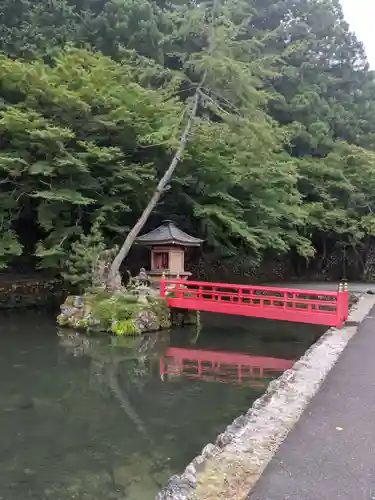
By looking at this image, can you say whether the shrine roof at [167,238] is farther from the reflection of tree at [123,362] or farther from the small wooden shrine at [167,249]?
the reflection of tree at [123,362]

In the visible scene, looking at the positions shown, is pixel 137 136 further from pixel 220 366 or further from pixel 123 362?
pixel 220 366

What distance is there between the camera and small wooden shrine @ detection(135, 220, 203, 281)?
14.5 metres

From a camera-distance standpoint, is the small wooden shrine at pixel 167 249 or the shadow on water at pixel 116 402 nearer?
the shadow on water at pixel 116 402

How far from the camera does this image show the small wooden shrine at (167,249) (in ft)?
47.5

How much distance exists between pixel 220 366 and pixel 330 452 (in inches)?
219

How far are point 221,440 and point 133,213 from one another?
1416 centimetres

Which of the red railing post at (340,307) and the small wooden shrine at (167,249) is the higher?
the small wooden shrine at (167,249)

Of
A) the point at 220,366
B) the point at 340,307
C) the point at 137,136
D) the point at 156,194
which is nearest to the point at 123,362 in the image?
the point at 220,366

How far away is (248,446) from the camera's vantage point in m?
3.92

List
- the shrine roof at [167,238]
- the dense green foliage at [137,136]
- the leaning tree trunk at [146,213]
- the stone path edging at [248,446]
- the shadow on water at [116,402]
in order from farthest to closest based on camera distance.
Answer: the shrine roof at [167,238]
the dense green foliage at [137,136]
the leaning tree trunk at [146,213]
the shadow on water at [116,402]
the stone path edging at [248,446]

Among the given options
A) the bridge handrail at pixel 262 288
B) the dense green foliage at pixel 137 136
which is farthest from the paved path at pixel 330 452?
the dense green foliage at pixel 137 136

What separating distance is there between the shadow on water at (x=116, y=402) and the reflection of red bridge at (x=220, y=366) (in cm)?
2

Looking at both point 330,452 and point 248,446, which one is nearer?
point 330,452

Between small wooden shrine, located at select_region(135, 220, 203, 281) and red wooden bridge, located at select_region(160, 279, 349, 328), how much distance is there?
1.03 metres
